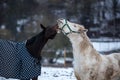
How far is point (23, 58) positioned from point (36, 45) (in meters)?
0.36

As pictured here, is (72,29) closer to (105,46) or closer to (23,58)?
(23,58)

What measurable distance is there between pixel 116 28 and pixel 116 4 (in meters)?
1.70

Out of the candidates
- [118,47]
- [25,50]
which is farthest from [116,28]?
[25,50]

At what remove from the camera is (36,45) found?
8.31m

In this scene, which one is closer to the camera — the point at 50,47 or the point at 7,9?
the point at 50,47

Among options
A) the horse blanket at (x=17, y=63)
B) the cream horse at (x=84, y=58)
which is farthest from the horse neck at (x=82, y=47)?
the horse blanket at (x=17, y=63)

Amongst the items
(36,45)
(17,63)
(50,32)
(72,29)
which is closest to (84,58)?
(72,29)

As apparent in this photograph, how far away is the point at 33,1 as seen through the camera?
31.4 m

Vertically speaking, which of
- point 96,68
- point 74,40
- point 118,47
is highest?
point 74,40

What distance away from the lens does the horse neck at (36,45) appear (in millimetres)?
8281

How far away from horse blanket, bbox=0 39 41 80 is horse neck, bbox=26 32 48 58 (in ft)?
0.29

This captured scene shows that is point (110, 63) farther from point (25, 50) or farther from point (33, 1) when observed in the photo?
point (33, 1)

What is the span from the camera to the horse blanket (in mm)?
8312

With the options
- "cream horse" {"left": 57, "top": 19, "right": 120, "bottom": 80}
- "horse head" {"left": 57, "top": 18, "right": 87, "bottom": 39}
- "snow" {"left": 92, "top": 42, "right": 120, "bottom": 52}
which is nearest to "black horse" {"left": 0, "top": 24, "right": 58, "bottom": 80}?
"horse head" {"left": 57, "top": 18, "right": 87, "bottom": 39}
